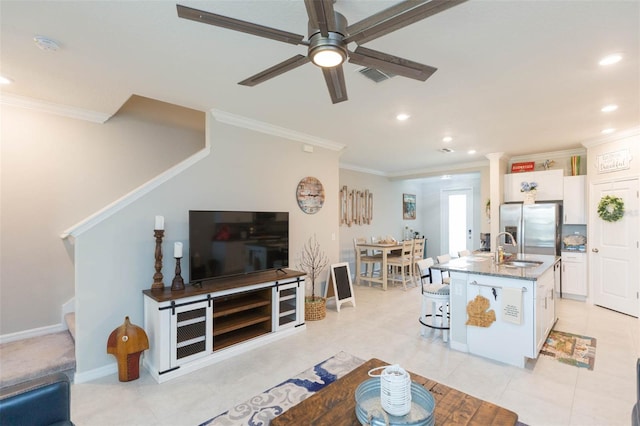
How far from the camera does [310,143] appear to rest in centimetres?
459

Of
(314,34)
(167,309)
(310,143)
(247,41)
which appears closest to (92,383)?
(167,309)

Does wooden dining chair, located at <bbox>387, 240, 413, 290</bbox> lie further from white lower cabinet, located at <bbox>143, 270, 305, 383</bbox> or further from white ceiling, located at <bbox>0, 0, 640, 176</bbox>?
white lower cabinet, located at <bbox>143, 270, 305, 383</bbox>

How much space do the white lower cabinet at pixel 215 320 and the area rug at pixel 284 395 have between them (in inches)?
31.0

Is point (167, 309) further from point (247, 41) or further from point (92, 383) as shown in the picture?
point (247, 41)

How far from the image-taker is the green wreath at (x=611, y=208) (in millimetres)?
4453

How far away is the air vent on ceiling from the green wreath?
430 centimetres

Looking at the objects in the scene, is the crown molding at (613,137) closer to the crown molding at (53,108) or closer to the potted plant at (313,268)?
the potted plant at (313,268)

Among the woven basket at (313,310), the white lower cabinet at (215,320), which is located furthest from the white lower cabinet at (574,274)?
the white lower cabinet at (215,320)

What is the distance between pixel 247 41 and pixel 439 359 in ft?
10.8

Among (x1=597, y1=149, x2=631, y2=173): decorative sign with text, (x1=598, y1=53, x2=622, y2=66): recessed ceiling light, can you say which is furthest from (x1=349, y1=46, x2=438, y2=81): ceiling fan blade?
(x1=597, y1=149, x2=631, y2=173): decorative sign with text

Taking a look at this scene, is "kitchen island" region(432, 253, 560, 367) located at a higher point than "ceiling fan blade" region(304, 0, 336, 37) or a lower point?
lower

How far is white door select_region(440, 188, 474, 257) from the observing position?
8844 millimetres

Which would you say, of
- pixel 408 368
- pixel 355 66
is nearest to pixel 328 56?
pixel 355 66

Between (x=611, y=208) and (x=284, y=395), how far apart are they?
528 centimetres
